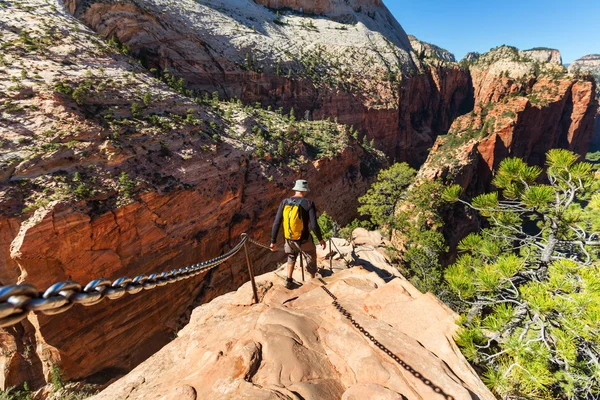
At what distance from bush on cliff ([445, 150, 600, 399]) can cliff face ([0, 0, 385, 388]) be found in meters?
16.1

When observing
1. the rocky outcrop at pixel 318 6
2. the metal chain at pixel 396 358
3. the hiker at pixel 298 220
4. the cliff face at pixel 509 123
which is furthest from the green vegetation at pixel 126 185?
the rocky outcrop at pixel 318 6

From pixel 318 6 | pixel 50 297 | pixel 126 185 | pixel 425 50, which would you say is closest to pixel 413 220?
pixel 126 185

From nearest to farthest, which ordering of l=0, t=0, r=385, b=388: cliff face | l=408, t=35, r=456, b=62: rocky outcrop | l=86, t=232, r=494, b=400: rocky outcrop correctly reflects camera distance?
l=86, t=232, r=494, b=400: rocky outcrop, l=0, t=0, r=385, b=388: cliff face, l=408, t=35, r=456, b=62: rocky outcrop

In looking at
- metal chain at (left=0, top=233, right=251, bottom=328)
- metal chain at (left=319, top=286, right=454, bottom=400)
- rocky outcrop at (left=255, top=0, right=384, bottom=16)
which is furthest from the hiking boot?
rocky outcrop at (left=255, top=0, right=384, bottom=16)

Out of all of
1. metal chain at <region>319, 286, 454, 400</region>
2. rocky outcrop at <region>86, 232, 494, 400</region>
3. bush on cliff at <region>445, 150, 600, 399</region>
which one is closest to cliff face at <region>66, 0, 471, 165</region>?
rocky outcrop at <region>86, 232, 494, 400</region>

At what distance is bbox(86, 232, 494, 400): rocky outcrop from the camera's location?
10.5ft

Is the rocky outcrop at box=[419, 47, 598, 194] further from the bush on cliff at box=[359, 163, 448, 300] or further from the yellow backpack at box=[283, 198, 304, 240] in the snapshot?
the yellow backpack at box=[283, 198, 304, 240]

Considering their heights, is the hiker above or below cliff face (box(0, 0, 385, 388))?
above

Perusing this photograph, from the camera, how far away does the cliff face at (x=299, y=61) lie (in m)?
34.3

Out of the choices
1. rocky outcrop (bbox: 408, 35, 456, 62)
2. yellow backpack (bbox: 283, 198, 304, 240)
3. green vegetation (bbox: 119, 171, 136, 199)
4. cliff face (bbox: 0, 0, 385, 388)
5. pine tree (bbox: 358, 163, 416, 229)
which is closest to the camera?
yellow backpack (bbox: 283, 198, 304, 240)

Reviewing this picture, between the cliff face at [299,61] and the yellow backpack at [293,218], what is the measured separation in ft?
113

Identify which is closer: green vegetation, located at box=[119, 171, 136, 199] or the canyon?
the canyon

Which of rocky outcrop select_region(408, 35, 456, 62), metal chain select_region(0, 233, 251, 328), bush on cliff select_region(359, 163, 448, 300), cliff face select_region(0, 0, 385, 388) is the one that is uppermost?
rocky outcrop select_region(408, 35, 456, 62)

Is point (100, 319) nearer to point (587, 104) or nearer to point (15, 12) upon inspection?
point (15, 12)
